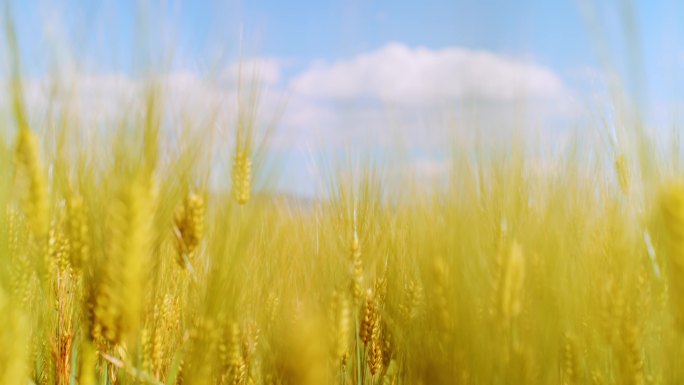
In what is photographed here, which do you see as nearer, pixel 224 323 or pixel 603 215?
pixel 224 323

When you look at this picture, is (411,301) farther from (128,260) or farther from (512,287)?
(128,260)

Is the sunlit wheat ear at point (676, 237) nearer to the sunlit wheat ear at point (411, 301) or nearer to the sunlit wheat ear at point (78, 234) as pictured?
the sunlit wheat ear at point (411, 301)

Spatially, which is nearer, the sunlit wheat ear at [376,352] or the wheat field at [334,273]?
the wheat field at [334,273]

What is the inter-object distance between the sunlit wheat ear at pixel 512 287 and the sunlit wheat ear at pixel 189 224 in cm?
61

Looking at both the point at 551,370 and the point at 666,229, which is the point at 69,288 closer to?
the point at 551,370

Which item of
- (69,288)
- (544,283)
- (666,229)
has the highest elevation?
(666,229)

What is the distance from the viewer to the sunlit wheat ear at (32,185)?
1146 millimetres

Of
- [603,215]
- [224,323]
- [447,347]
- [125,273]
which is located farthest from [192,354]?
[603,215]

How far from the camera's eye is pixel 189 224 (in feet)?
4.61

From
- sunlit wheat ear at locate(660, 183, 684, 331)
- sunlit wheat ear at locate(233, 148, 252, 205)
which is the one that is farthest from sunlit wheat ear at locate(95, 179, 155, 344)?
sunlit wheat ear at locate(660, 183, 684, 331)

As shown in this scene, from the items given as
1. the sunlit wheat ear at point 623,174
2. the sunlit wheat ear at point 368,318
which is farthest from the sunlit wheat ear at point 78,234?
the sunlit wheat ear at point 623,174

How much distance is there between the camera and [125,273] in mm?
981

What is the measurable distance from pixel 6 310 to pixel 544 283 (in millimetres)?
850

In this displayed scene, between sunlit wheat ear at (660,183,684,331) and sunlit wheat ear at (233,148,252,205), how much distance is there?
91 cm
